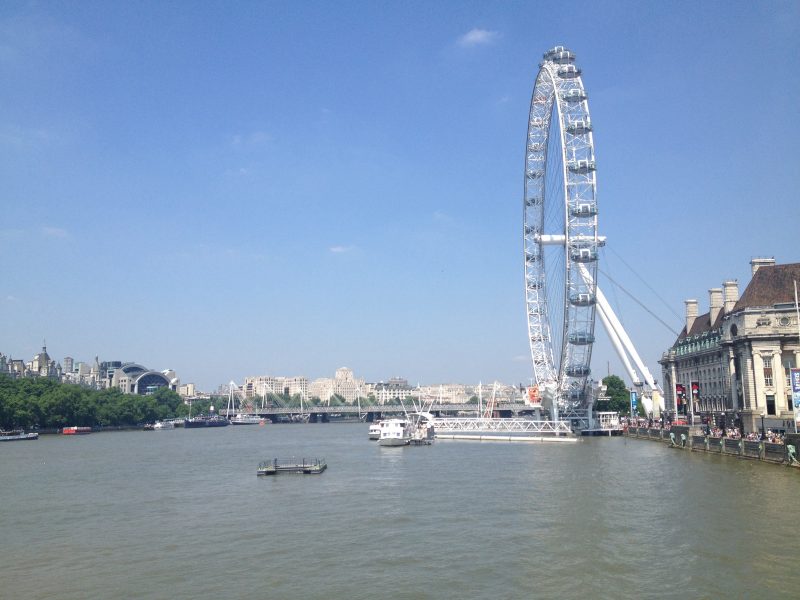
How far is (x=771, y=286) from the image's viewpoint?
5475 centimetres

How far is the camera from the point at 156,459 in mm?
53438

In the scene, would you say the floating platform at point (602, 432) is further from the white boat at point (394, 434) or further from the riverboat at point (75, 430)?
the riverboat at point (75, 430)

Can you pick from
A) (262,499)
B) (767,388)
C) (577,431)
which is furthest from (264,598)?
(577,431)

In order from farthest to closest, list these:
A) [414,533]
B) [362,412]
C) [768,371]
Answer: [362,412] < [768,371] < [414,533]

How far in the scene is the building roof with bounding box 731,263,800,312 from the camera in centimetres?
5384

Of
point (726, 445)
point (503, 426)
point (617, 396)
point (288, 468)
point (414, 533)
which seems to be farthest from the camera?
point (617, 396)

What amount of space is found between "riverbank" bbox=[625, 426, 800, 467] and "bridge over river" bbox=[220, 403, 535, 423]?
79.7 meters

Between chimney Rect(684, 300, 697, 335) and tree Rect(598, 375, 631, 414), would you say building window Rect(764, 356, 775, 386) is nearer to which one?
chimney Rect(684, 300, 697, 335)

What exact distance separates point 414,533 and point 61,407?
283 feet

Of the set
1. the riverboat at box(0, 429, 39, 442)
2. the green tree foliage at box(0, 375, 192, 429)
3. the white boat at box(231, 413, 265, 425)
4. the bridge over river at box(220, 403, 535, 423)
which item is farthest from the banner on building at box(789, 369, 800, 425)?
the white boat at box(231, 413, 265, 425)

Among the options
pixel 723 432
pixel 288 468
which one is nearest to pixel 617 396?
pixel 723 432

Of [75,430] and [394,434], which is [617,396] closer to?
[394,434]

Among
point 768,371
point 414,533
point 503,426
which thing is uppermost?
point 768,371

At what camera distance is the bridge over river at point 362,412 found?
5940 inches
